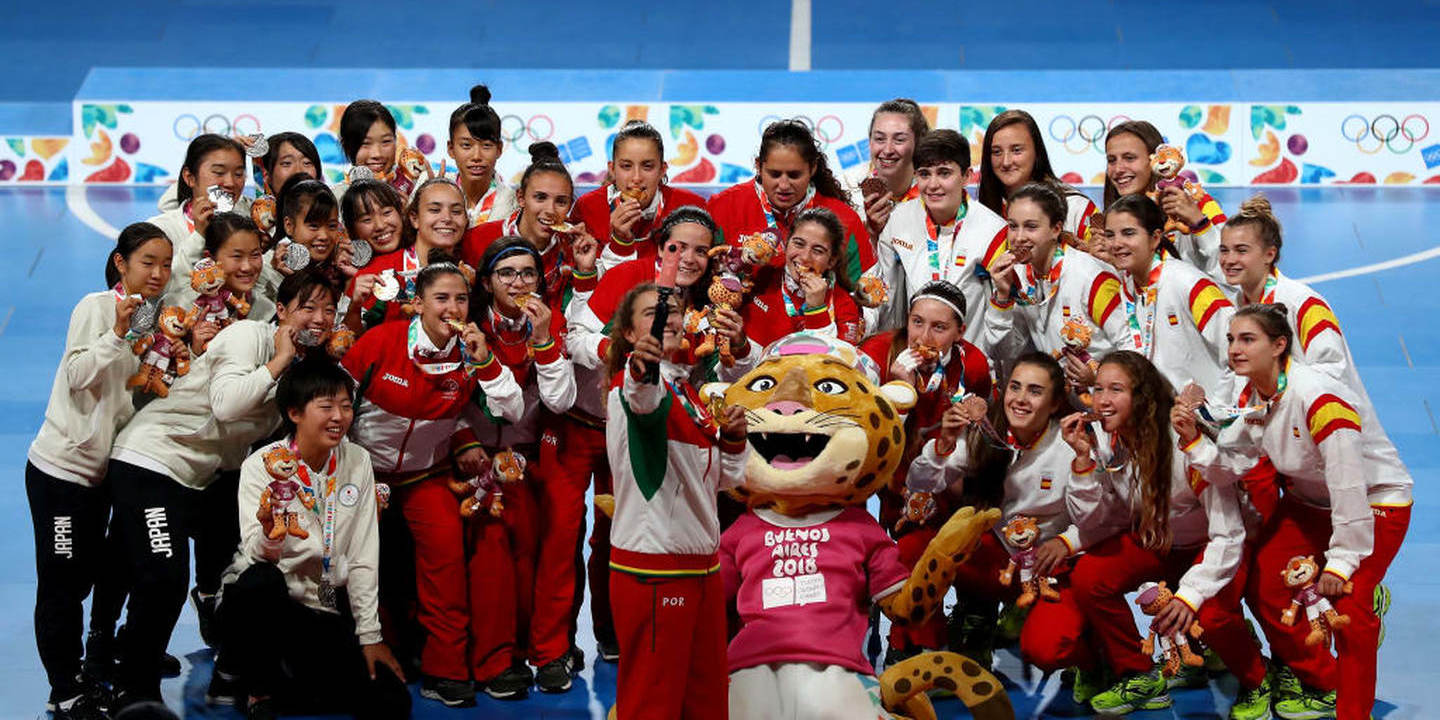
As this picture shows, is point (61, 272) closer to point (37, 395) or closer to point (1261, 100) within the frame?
point (37, 395)

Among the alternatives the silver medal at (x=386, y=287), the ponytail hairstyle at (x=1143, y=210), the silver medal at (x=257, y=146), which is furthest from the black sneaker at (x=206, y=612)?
the ponytail hairstyle at (x=1143, y=210)

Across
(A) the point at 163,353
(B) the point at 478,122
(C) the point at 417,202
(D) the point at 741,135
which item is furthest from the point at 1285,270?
(A) the point at 163,353

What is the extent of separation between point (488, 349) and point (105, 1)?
14.8 m

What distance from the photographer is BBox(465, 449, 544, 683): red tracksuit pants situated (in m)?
7.24

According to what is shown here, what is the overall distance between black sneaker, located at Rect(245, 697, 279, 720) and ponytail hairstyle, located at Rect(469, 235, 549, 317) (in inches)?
68.8

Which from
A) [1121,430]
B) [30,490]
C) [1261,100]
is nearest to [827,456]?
[1121,430]

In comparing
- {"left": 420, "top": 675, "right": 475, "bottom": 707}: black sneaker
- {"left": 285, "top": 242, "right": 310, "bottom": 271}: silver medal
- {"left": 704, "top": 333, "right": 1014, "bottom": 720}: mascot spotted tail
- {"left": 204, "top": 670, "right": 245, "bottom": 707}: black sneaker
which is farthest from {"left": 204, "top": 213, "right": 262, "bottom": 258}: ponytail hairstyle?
{"left": 704, "top": 333, "right": 1014, "bottom": 720}: mascot spotted tail

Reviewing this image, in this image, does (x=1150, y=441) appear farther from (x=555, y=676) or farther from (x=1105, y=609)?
(x=555, y=676)

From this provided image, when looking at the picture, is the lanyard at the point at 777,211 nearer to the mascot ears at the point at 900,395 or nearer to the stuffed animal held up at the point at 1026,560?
the mascot ears at the point at 900,395

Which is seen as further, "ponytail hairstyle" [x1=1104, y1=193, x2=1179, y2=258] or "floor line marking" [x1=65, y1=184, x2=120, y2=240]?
"floor line marking" [x1=65, y1=184, x2=120, y2=240]

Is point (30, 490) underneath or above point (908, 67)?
underneath

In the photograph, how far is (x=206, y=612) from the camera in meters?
7.53

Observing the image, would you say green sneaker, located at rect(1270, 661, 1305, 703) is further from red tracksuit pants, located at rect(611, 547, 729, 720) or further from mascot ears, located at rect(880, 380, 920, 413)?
red tracksuit pants, located at rect(611, 547, 729, 720)

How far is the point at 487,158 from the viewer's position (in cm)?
814
